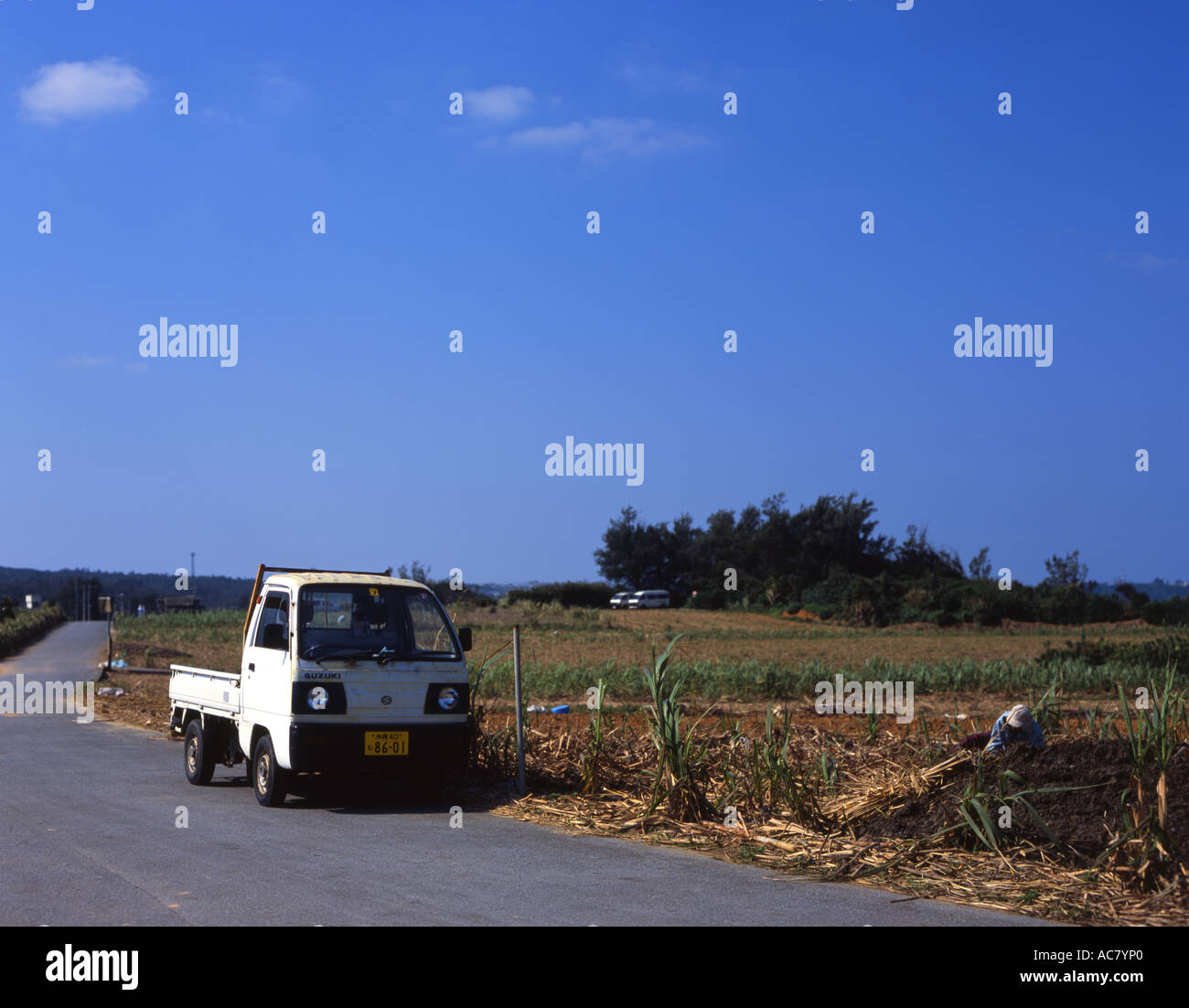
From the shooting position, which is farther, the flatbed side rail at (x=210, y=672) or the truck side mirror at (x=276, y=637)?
the flatbed side rail at (x=210, y=672)

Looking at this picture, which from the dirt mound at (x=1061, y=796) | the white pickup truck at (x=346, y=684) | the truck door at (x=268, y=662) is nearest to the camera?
the dirt mound at (x=1061, y=796)

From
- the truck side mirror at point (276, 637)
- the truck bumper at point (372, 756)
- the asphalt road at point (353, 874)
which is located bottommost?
the asphalt road at point (353, 874)

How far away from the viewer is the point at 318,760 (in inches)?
463

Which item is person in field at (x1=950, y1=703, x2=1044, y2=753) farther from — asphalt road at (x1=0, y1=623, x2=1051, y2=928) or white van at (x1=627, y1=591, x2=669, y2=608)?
white van at (x1=627, y1=591, x2=669, y2=608)

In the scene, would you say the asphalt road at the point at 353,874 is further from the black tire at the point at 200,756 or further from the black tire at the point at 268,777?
the black tire at the point at 200,756

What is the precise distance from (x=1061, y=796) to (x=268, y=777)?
7.34 metres

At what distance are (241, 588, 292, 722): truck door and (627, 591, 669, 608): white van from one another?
84.3 meters

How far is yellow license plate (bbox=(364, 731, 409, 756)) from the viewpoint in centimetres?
1200

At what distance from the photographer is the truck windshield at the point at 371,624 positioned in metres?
12.4

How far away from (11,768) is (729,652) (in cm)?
3157

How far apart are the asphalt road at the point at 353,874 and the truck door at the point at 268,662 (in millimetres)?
1016

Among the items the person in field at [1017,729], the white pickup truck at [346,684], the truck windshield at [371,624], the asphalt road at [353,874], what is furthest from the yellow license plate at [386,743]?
the person in field at [1017,729]

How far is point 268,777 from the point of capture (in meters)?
12.3
